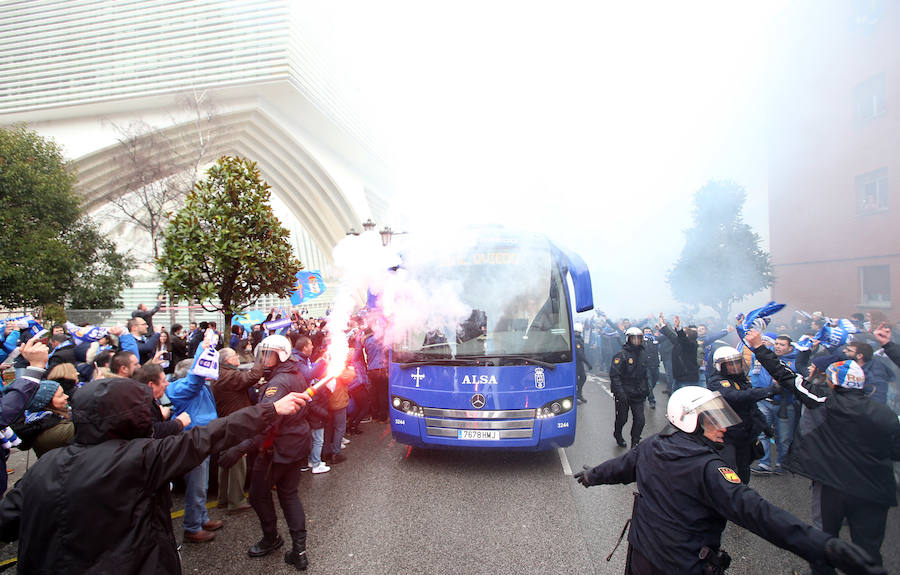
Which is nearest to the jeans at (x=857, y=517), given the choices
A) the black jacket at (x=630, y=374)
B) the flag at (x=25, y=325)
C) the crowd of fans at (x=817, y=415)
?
the crowd of fans at (x=817, y=415)

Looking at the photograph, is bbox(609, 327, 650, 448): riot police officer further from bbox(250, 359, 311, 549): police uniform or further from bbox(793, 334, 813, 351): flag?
bbox(250, 359, 311, 549): police uniform

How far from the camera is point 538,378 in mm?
5012

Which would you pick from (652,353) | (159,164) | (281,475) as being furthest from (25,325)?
(159,164)

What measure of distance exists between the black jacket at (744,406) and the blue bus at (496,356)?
1589 mm

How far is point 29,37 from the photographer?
2541 cm

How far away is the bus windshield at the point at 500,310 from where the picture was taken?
516 cm

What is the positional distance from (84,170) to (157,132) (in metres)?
8.63

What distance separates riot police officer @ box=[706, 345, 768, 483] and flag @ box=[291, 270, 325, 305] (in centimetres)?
652

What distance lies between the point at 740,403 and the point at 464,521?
2.78 m

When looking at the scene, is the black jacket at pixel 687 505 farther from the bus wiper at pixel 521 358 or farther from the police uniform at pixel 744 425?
the bus wiper at pixel 521 358

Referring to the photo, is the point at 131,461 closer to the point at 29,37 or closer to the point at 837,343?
the point at 837,343

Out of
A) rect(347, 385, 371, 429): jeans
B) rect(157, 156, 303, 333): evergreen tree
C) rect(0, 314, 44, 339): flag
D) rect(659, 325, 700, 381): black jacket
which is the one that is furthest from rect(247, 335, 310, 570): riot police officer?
rect(659, 325, 700, 381): black jacket

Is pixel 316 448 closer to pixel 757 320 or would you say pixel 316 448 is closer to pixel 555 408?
pixel 555 408

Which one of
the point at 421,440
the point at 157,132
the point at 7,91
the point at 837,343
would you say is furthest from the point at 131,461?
the point at 7,91
